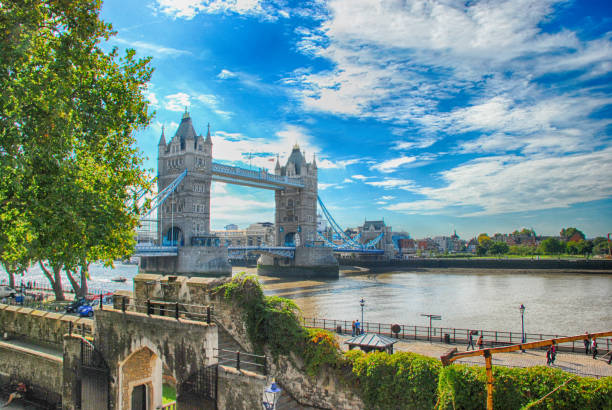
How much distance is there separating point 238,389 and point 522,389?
5.55m

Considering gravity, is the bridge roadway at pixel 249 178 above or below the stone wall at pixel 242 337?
above

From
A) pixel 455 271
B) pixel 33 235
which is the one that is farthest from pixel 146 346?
pixel 455 271

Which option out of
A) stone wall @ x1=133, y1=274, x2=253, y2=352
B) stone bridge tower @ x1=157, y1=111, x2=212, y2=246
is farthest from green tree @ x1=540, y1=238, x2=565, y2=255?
stone wall @ x1=133, y1=274, x2=253, y2=352

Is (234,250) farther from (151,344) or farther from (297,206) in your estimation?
(151,344)

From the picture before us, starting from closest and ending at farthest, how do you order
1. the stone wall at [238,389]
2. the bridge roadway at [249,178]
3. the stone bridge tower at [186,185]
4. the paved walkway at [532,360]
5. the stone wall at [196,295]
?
the stone wall at [238,389] < the stone wall at [196,295] < the paved walkway at [532,360] < the stone bridge tower at [186,185] < the bridge roadway at [249,178]

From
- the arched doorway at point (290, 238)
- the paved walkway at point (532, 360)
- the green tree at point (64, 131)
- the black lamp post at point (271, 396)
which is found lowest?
the paved walkway at point (532, 360)

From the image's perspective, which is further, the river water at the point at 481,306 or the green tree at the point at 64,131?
the river water at the point at 481,306

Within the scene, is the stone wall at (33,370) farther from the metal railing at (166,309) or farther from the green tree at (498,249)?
the green tree at (498,249)

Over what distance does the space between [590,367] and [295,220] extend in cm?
7986

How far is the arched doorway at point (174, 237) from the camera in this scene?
65.3m

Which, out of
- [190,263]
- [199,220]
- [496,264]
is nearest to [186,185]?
[199,220]

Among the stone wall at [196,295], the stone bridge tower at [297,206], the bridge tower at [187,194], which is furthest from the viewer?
the stone bridge tower at [297,206]

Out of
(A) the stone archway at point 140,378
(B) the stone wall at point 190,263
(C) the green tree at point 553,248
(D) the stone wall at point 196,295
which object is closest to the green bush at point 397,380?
(D) the stone wall at point 196,295

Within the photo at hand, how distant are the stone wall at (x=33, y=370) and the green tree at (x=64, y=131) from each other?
3.83 metres
